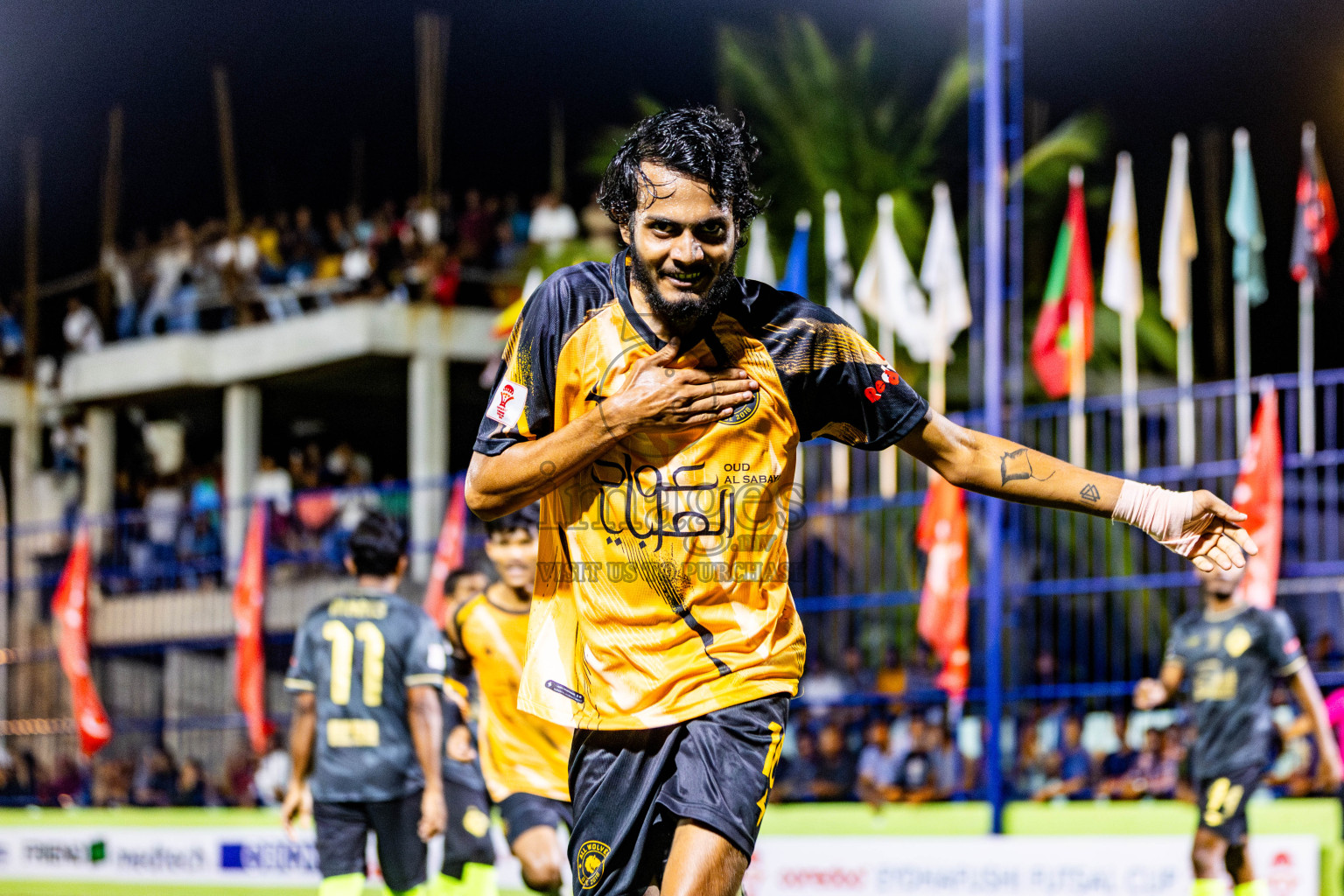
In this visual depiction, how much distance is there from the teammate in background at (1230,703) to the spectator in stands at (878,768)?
9.86ft

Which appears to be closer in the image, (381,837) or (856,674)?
(381,837)

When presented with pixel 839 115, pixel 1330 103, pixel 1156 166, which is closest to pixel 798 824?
pixel 839 115

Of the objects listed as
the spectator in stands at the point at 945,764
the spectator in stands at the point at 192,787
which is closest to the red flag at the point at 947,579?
the spectator in stands at the point at 945,764

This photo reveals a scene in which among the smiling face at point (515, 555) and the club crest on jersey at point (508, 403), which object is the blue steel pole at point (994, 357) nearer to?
the smiling face at point (515, 555)

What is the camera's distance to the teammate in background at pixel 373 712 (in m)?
7.61

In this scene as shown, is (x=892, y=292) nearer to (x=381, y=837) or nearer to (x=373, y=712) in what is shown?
(x=373, y=712)

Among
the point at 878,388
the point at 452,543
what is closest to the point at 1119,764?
the point at 452,543

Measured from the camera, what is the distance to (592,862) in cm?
358

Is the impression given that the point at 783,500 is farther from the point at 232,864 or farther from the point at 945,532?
the point at 232,864

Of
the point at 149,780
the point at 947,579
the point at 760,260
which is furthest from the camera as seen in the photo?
the point at 760,260

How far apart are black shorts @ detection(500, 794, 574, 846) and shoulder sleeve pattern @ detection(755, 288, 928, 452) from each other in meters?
3.42

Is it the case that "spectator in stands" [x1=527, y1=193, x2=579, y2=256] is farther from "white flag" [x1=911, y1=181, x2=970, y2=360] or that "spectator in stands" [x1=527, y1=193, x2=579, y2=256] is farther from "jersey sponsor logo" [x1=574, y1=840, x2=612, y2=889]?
"jersey sponsor logo" [x1=574, y1=840, x2=612, y2=889]

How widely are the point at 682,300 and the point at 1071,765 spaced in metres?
8.89

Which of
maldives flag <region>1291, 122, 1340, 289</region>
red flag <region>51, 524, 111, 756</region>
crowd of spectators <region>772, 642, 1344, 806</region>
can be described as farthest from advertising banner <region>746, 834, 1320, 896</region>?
red flag <region>51, 524, 111, 756</region>
